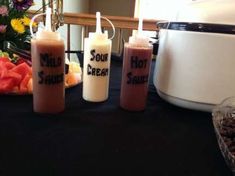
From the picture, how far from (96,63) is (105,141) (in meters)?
0.18

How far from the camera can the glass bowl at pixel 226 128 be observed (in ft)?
1.03

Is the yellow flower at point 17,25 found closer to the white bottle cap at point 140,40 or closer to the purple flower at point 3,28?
the purple flower at point 3,28

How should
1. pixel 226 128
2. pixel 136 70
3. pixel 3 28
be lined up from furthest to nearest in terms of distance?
pixel 3 28, pixel 136 70, pixel 226 128

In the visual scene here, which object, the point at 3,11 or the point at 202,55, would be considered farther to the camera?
the point at 3,11

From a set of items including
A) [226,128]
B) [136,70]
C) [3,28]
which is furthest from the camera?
[3,28]

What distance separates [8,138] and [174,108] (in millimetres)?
339

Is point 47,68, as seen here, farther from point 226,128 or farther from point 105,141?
point 226,128

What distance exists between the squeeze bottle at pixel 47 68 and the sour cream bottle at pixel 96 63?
74mm

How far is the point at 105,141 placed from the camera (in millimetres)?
385

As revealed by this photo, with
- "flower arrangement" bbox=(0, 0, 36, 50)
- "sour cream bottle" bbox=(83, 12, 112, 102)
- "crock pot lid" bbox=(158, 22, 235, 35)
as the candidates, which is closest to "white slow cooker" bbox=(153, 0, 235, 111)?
"crock pot lid" bbox=(158, 22, 235, 35)

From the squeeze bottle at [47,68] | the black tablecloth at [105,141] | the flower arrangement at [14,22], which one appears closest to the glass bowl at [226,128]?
the black tablecloth at [105,141]

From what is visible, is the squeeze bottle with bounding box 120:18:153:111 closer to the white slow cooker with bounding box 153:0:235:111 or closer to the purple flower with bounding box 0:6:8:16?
the white slow cooker with bounding box 153:0:235:111

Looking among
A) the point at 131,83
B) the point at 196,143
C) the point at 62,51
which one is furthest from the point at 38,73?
the point at 196,143

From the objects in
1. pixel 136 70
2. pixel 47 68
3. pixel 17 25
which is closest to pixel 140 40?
pixel 136 70
